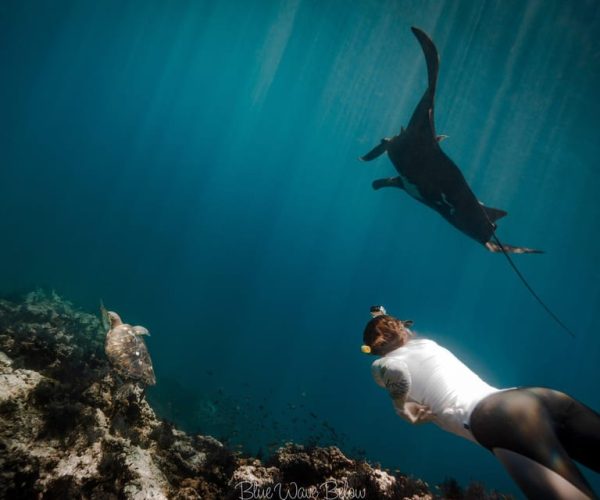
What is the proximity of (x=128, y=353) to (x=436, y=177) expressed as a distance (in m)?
7.41

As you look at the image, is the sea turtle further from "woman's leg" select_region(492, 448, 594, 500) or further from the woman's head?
"woman's leg" select_region(492, 448, 594, 500)

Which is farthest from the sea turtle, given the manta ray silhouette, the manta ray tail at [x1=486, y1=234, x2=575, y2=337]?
the manta ray silhouette

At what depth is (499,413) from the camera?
184 cm

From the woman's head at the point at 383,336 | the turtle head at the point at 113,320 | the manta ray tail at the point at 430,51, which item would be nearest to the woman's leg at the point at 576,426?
the woman's head at the point at 383,336

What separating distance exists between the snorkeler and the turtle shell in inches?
180

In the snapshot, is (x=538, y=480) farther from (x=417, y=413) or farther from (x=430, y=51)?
(x=430, y=51)

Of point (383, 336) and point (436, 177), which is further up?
point (436, 177)

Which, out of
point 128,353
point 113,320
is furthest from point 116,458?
point 113,320

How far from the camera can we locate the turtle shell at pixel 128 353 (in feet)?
17.6

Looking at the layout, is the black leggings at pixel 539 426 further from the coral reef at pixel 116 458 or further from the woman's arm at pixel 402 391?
the coral reef at pixel 116 458

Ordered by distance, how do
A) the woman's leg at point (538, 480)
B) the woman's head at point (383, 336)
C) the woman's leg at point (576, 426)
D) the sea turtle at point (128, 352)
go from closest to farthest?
1. the woman's leg at point (538, 480)
2. the woman's leg at point (576, 426)
3. the woman's head at point (383, 336)
4. the sea turtle at point (128, 352)

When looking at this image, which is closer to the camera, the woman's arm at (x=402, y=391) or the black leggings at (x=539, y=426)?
the black leggings at (x=539, y=426)

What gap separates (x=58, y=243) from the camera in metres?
62.5

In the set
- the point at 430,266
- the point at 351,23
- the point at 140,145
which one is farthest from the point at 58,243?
the point at 140,145
